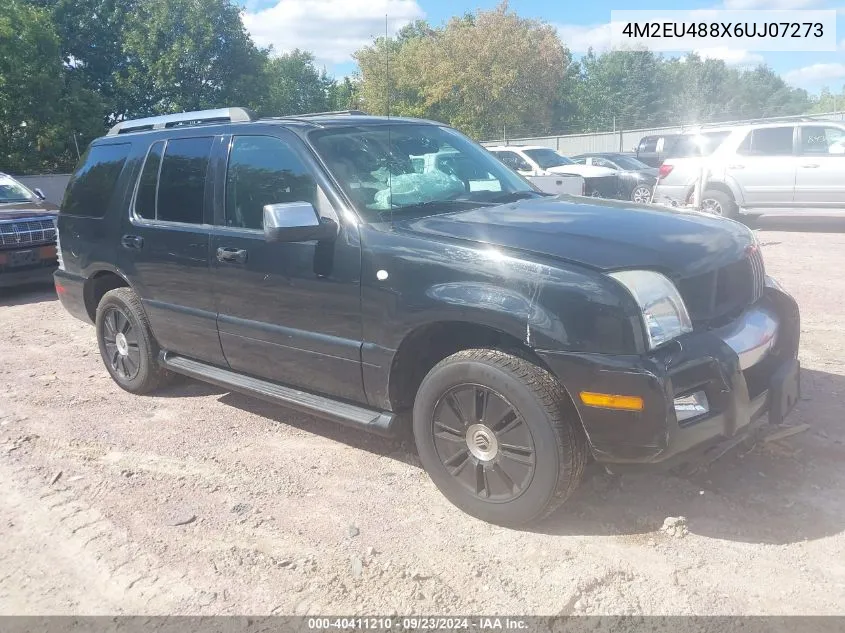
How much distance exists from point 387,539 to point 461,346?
3.09 ft

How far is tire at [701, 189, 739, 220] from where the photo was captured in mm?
13016

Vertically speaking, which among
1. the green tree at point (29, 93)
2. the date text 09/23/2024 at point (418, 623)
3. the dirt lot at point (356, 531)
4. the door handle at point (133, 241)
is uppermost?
the green tree at point (29, 93)

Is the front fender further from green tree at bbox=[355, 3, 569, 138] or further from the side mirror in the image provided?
green tree at bbox=[355, 3, 569, 138]

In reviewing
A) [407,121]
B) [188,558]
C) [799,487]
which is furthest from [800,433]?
[188,558]

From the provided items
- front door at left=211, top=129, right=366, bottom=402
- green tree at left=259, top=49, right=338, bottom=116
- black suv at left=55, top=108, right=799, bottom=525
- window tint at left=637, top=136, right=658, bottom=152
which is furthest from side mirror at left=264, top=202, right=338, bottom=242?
green tree at left=259, top=49, right=338, bottom=116

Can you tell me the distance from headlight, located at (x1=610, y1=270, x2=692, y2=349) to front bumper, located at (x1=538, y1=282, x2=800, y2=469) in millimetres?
55

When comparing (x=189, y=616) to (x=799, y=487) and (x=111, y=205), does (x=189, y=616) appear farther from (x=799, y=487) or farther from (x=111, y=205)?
(x=111, y=205)

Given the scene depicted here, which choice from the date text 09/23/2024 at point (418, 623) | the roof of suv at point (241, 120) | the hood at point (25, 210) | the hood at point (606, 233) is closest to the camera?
the date text 09/23/2024 at point (418, 623)

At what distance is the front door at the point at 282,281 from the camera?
3.74 meters

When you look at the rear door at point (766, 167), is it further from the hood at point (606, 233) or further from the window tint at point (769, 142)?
the hood at point (606, 233)

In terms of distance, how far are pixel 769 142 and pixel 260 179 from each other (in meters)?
11.3

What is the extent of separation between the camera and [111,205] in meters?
5.21

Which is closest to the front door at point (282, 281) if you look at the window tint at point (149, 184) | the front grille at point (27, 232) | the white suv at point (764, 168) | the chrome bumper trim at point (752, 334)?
the window tint at point (149, 184)

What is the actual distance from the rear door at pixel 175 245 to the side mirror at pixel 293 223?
99 cm
